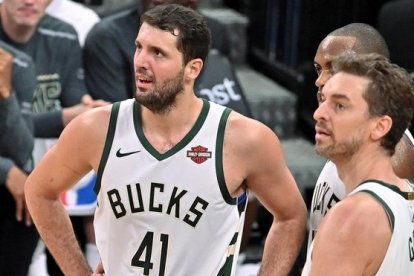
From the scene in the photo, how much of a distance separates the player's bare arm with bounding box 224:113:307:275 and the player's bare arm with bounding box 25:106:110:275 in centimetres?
48

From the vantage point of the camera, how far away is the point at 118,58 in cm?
606

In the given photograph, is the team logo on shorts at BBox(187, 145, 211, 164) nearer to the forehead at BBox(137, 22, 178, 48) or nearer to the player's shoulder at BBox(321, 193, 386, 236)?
the forehead at BBox(137, 22, 178, 48)

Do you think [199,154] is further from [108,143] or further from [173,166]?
[108,143]

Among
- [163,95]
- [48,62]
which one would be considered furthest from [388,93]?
[48,62]

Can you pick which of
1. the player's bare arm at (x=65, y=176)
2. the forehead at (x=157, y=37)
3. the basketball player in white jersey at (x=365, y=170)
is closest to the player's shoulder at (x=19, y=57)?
the player's bare arm at (x=65, y=176)

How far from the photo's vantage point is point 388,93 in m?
3.42

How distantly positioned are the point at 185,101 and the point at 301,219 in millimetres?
610

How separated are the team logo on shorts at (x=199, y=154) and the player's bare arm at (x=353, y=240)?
85 centimetres

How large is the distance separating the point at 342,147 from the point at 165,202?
0.85 meters

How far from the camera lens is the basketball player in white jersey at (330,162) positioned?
402 centimetres

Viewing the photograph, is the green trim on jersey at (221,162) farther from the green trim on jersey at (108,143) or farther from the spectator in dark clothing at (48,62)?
the spectator in dark clothing at (48,62)

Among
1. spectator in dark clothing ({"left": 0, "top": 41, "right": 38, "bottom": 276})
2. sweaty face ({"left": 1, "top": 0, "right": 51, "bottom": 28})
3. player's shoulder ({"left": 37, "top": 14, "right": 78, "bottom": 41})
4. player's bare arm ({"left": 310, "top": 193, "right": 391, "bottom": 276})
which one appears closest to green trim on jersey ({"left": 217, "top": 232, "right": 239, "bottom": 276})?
player's bare arm ({"left": 310, "top": 193, "right": 391, "bottom": 276})

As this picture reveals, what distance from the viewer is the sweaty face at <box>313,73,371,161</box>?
3.41 meters

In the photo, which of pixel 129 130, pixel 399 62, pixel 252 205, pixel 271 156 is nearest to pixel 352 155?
pixel 271 156
